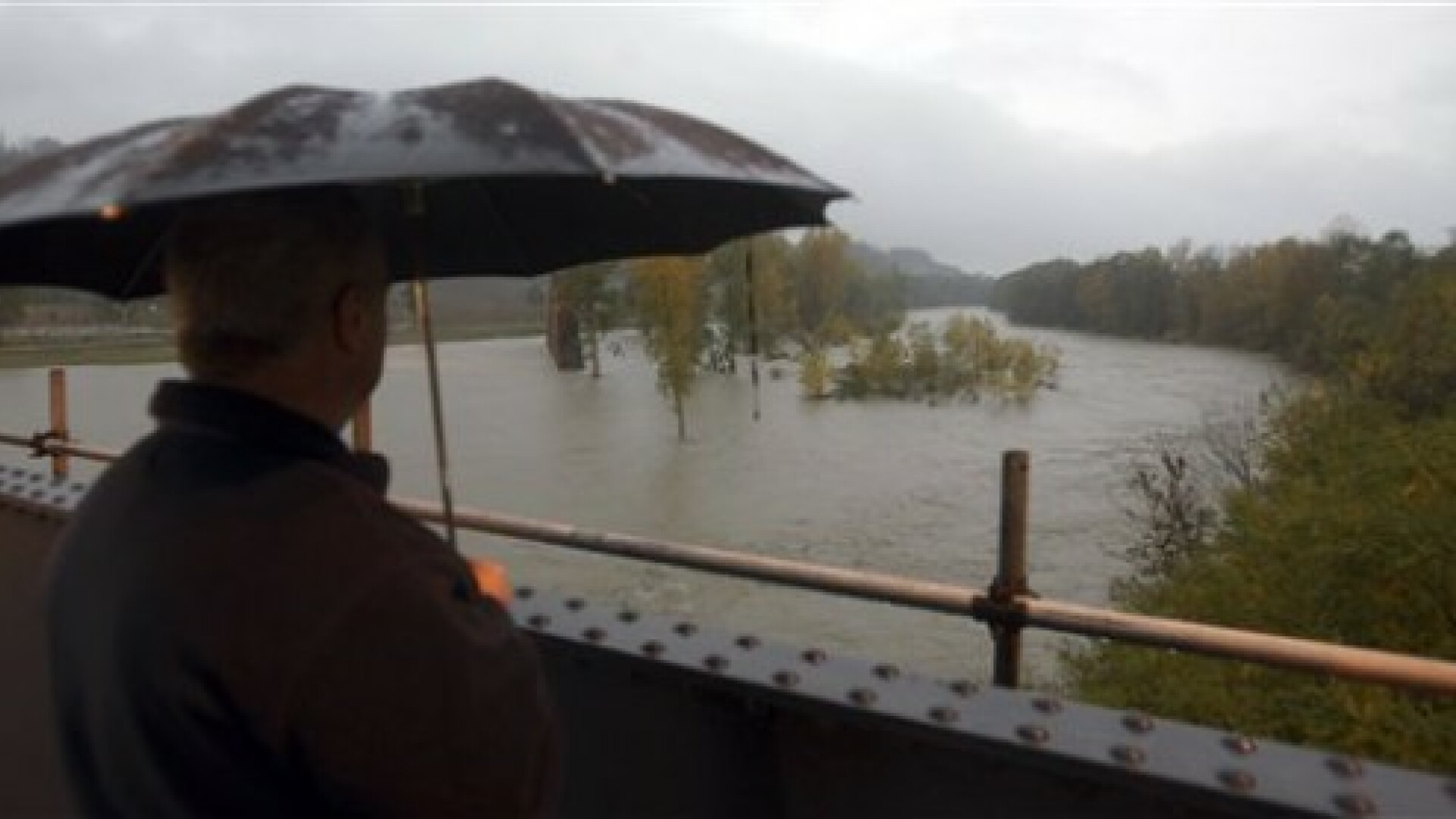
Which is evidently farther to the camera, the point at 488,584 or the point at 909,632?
the point at 909,632

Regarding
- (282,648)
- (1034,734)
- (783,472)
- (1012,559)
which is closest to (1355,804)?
(1034,734)

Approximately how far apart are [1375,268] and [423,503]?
58.8 m

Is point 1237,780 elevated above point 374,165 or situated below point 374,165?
below

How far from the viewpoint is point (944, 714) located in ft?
6.49

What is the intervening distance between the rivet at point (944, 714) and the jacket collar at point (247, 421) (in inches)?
38.6

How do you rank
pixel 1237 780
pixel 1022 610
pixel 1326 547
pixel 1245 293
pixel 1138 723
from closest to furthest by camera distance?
pixel 1237 780 < pixel 1138 723 < pixel 1022 610 < pixel 1326 547 < pixel 1245 293

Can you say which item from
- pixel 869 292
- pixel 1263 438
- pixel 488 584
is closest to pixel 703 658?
pixel 488 584

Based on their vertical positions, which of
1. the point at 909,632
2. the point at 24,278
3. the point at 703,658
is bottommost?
the point at 909,632

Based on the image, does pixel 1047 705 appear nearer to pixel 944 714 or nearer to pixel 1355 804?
pixel 944 714

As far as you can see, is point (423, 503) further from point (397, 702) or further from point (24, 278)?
point (397, 702)

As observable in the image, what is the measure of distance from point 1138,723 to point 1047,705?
5.7 inches

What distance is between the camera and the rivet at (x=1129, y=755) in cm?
176

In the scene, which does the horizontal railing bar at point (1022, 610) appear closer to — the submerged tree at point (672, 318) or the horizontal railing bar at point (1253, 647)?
the horizontal railing bar at point (1253, 647)

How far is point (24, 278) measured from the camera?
2.03 meters
